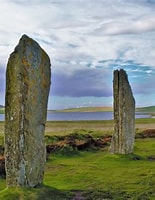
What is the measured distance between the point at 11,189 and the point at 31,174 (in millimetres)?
912

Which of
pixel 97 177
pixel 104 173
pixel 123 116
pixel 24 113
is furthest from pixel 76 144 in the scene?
pixel 24 113

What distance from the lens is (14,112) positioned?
15.7 m

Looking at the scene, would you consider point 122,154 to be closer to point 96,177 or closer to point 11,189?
point 96,177

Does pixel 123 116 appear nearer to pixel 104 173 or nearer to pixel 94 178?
pixel 104 173

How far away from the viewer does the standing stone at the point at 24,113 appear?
51.5 feet

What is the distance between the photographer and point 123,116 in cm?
2842

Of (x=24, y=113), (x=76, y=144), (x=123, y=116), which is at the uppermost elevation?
(x=24, y=113)

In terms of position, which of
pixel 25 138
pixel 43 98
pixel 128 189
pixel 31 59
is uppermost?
pixel 31 59

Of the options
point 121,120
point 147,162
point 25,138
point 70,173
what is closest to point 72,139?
point 121,120

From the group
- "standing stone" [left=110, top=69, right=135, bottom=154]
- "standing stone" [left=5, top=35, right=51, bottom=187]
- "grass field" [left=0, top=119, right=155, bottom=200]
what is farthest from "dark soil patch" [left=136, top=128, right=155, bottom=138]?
"standing stone" [left=5, top=35, right=51, bottom=187]

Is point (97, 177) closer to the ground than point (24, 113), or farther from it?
closer to the ground

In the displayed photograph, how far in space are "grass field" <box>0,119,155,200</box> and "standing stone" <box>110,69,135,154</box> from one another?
96 cm

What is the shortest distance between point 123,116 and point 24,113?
44.9 feet

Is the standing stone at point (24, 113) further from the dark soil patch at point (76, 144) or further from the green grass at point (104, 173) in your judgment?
the dark soil patch at point (76, 144)
